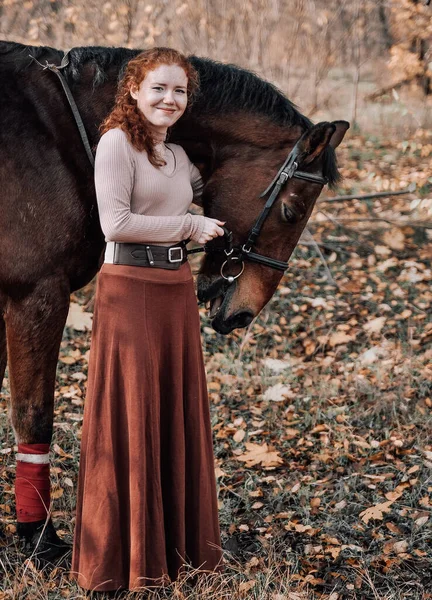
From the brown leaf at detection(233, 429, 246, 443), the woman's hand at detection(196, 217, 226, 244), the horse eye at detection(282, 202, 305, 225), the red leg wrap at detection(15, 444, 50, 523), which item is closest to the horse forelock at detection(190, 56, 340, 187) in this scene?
the horse eye at detection(282, 202, 305, 225)

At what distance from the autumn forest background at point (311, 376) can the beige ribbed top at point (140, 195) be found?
141 centimetres

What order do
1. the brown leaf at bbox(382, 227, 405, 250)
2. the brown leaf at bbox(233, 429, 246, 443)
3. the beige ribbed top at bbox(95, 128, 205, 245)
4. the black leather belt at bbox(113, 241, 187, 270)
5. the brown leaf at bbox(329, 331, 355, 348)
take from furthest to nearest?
1. the brown leaf at bbox(382, 227, 405, 250)
2. the brown leaf at bbox(329, 331, 355, 348)
3. the brown leaf at bbox(233, 429, 246, 443)
4. the black leather belt at bbox(113, 241, 187, 270)
5. the beige ribbed top at bbox(95, 128, 205, 245)

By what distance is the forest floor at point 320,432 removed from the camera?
3.12m

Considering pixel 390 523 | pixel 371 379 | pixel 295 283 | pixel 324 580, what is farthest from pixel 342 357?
pixel 324 580

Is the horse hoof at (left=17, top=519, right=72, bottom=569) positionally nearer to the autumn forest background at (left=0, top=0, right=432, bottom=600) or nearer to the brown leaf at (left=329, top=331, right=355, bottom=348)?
the autumn forest background at (left=0, top=0, right=432, bottom=600)

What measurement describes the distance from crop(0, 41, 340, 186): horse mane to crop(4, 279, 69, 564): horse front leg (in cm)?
99

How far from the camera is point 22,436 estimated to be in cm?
296

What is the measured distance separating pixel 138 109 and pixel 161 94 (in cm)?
11

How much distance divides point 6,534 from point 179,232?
6.04 ft

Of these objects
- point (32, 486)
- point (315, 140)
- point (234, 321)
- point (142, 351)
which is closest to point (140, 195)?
point (142, 351)

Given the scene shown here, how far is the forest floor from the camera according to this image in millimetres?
3119

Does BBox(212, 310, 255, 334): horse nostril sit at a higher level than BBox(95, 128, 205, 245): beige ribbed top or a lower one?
lower

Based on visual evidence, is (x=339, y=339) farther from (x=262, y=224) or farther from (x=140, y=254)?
(x=140, y=254)

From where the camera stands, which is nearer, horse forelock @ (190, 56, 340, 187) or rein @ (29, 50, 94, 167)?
rein @ (29, 50, 94, 167)
